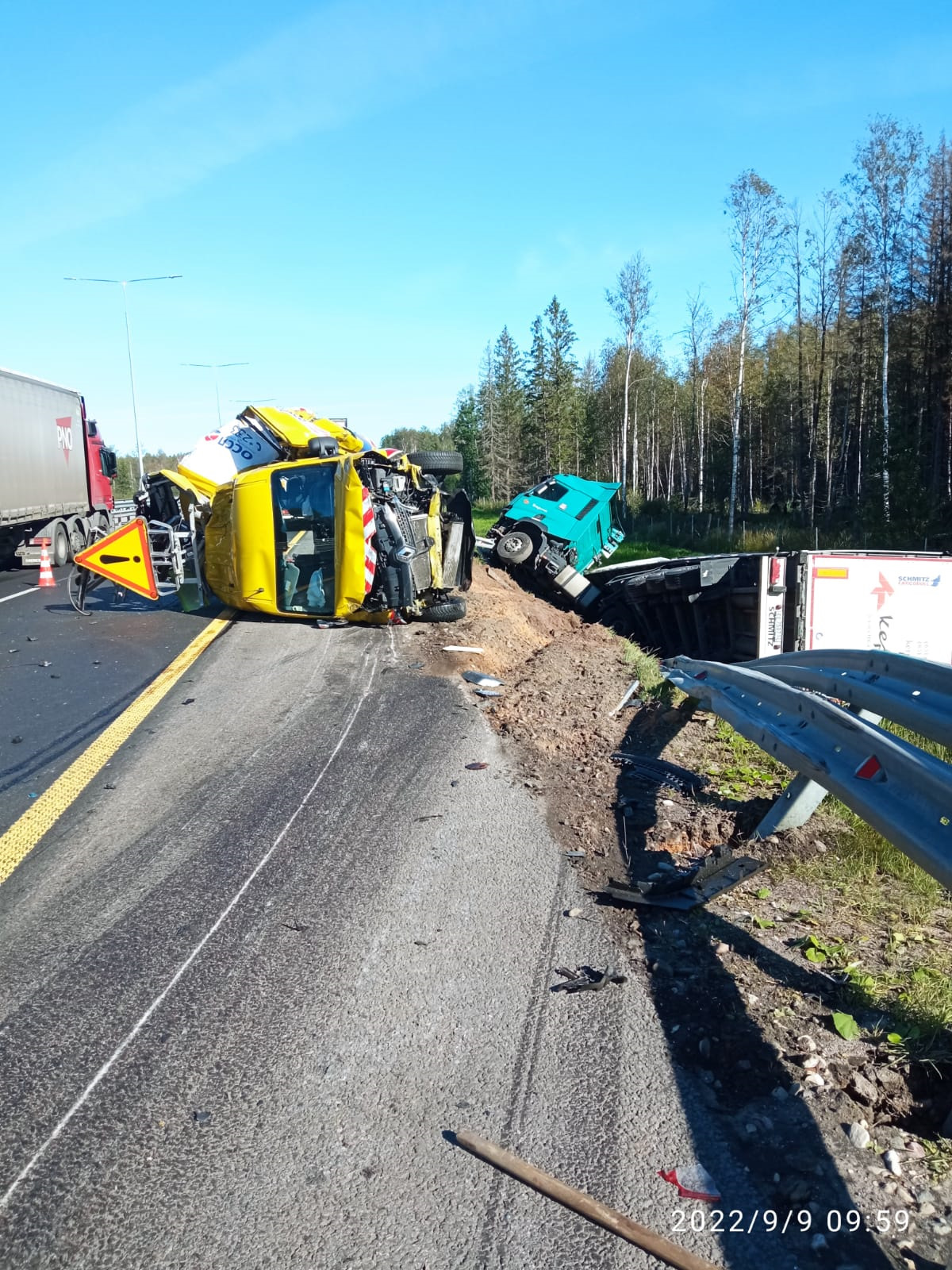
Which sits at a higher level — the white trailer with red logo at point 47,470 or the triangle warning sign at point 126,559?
the white trailer with red logo at point 47,470

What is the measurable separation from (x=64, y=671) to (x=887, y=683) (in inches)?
267

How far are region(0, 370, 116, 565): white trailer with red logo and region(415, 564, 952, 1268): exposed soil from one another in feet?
47.6

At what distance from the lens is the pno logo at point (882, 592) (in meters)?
9.34

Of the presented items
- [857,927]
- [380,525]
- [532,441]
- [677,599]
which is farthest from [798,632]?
[532,441]

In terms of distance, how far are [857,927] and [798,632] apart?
243 inches

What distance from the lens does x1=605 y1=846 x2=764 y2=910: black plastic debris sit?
3848mm

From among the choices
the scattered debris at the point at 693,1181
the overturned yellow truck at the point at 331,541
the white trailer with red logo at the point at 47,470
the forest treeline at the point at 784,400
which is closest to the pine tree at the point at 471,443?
the forest treeline at the point at 784,400

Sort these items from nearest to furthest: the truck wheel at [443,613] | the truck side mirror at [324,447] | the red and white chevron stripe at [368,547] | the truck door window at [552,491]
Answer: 1. the red and white chevron stripe at [368,547]
2. the truck wheel at [443,613]
3. the truck side mirror at [324,447]
4. the truck door window at [552,491]

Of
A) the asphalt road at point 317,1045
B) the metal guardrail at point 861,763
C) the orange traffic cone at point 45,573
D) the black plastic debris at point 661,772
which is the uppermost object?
the metal guardrail at point 861,763

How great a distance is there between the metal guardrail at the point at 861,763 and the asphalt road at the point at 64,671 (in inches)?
147

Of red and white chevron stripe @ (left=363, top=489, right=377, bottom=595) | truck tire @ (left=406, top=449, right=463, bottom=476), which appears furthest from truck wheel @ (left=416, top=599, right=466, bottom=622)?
truck tire @ (left=406, top=449, right=463, bottom=476)

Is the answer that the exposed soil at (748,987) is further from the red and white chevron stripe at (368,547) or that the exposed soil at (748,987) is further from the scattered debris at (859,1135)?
the red and white chevron stripe at (368,547)

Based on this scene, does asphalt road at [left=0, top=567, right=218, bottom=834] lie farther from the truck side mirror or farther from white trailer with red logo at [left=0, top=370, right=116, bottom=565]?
white trailer with red logo at [left=0, top=370, right=116, bottom=565]

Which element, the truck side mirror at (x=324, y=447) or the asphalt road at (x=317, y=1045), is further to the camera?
the truck side mirror at (x=324, y=447)
